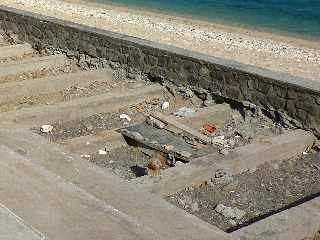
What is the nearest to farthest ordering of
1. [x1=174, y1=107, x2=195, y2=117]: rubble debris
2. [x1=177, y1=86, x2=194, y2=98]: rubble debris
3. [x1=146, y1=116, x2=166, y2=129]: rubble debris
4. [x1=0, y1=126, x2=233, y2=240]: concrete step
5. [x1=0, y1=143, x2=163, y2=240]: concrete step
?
1. [x1=0, y1=143, x2=163, y2=240]: concrete step
2. [x1=0, y1=126, x2=233, y2=240]: concrete step
3. [x1=146, y1=116, x2=166, y2=129]: rubble debris
4. [x1=174, y1=107, x2=195, y2=117]: rubble debris
5. [x1=177, y1=86, x2=194, y2=98]: rubble debris

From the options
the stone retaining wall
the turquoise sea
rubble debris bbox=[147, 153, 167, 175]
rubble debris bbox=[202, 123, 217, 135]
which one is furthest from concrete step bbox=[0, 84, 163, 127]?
the turquoise sea

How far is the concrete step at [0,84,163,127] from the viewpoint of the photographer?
6754mm

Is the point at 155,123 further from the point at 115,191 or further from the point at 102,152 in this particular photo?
the point at 115,191

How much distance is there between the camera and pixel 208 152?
6.25 m

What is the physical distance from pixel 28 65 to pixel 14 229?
6232mm

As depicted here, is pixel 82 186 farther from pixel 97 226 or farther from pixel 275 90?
pixel 275 90

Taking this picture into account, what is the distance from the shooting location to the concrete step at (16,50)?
32.8ft

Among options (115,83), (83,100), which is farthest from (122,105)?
(115,83)

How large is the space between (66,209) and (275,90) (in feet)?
12.9

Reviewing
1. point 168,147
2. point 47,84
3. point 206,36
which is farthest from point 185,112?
point 206,36

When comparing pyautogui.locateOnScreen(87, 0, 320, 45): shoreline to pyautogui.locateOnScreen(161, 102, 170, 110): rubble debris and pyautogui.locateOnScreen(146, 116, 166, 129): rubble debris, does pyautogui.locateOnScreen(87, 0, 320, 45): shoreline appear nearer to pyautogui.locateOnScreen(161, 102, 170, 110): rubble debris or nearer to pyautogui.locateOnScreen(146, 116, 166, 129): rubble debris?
pyautogui.locateOnScreen(161, 102, 170, 110): rubble debris

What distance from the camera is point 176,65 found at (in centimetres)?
810

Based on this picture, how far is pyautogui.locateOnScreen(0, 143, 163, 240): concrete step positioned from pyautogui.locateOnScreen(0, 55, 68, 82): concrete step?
16.0ft

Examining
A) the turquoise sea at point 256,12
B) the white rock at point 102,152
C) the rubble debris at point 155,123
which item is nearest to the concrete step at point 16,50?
the rubble debris at point 155,123
